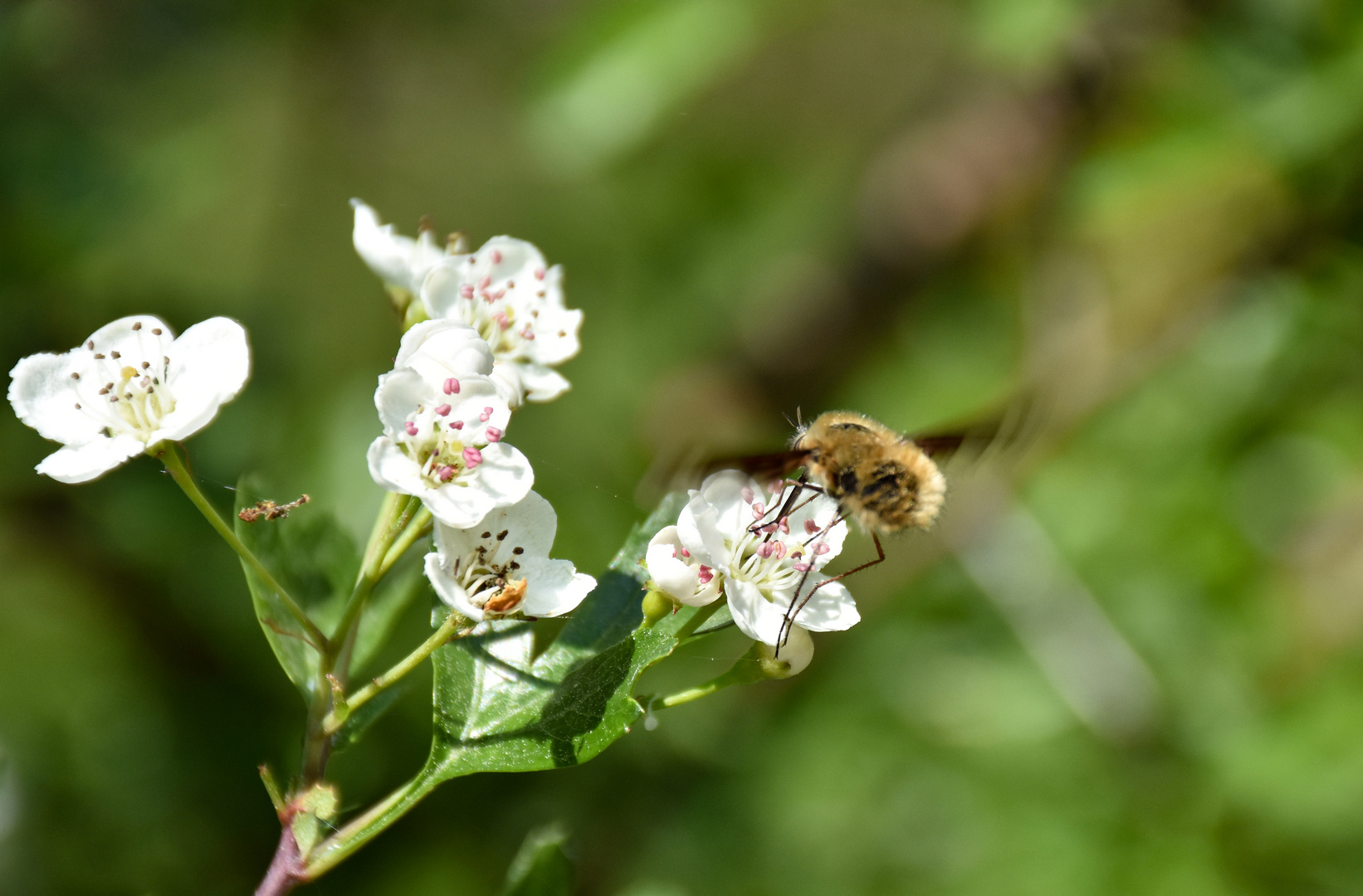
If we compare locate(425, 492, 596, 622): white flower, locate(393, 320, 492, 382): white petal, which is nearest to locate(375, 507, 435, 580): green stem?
locate(425, 492, 596, 622): white flower

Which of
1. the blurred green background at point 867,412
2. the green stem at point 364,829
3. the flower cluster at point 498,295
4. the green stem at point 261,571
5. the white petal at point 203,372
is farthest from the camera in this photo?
the blurred green background at point 867,412

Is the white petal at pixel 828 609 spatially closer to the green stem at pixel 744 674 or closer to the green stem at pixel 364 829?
the green stem at pixel 744 674

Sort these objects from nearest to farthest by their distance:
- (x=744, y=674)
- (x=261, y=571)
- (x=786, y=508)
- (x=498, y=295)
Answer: (x=261, y=571), (x=744, y=674), (x=786, y=508), (x=498, y=295)

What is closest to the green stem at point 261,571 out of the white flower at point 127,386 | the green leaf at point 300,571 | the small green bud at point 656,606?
the green leaf at point 300,571

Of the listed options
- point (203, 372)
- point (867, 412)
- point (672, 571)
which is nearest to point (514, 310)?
point (203, 372)

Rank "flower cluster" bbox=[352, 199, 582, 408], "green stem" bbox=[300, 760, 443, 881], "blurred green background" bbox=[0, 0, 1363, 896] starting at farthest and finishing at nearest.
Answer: "blurred green background" bbox=[0, 0, 1363, 896], "flower cluster" bbox=[352, 199, 582, 408], "green stem" bbox=[300, 760, 443, 881]

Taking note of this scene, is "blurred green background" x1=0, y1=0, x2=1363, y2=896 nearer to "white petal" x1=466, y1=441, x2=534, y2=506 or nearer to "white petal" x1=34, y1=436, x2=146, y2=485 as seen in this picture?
"white petal" x1=466, y1=441, x2=534, y2=506

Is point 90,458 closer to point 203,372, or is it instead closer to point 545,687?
point 203,372
